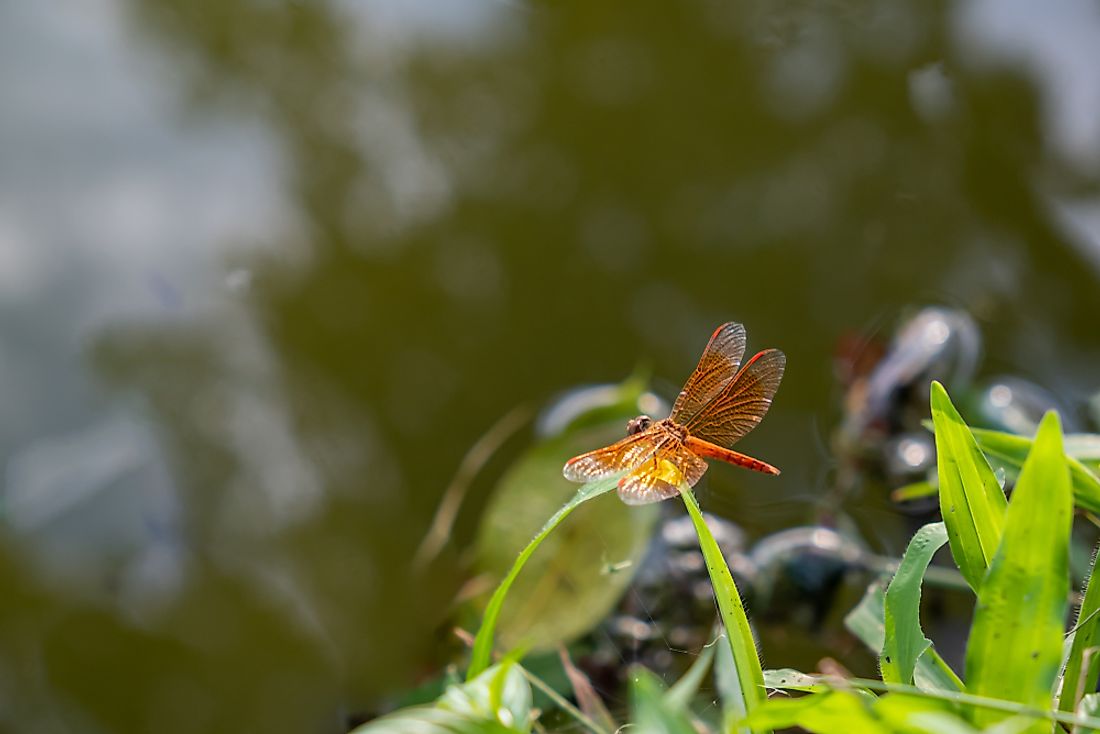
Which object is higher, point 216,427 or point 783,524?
point 216,427

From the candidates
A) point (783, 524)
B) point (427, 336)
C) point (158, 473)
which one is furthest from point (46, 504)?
point (783, 524)

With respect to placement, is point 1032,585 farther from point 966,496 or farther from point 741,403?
point 741,403

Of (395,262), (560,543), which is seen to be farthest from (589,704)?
(395,262)

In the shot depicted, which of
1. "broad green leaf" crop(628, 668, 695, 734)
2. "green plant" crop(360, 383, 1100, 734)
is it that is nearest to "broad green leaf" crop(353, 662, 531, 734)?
"green plant" crop(360, 383, 1100, 734)

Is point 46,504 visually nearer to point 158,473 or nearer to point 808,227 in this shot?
point 158,473

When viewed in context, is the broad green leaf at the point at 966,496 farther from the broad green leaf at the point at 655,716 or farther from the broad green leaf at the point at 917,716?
the broad green leaf at the point at 655,716

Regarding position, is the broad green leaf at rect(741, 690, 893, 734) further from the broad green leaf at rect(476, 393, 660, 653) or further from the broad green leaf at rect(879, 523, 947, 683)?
the broad green leaf at rect(476, 393, 660, 653)

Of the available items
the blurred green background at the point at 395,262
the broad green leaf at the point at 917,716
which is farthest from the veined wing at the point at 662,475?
the blurred green background at the point at 395,262
